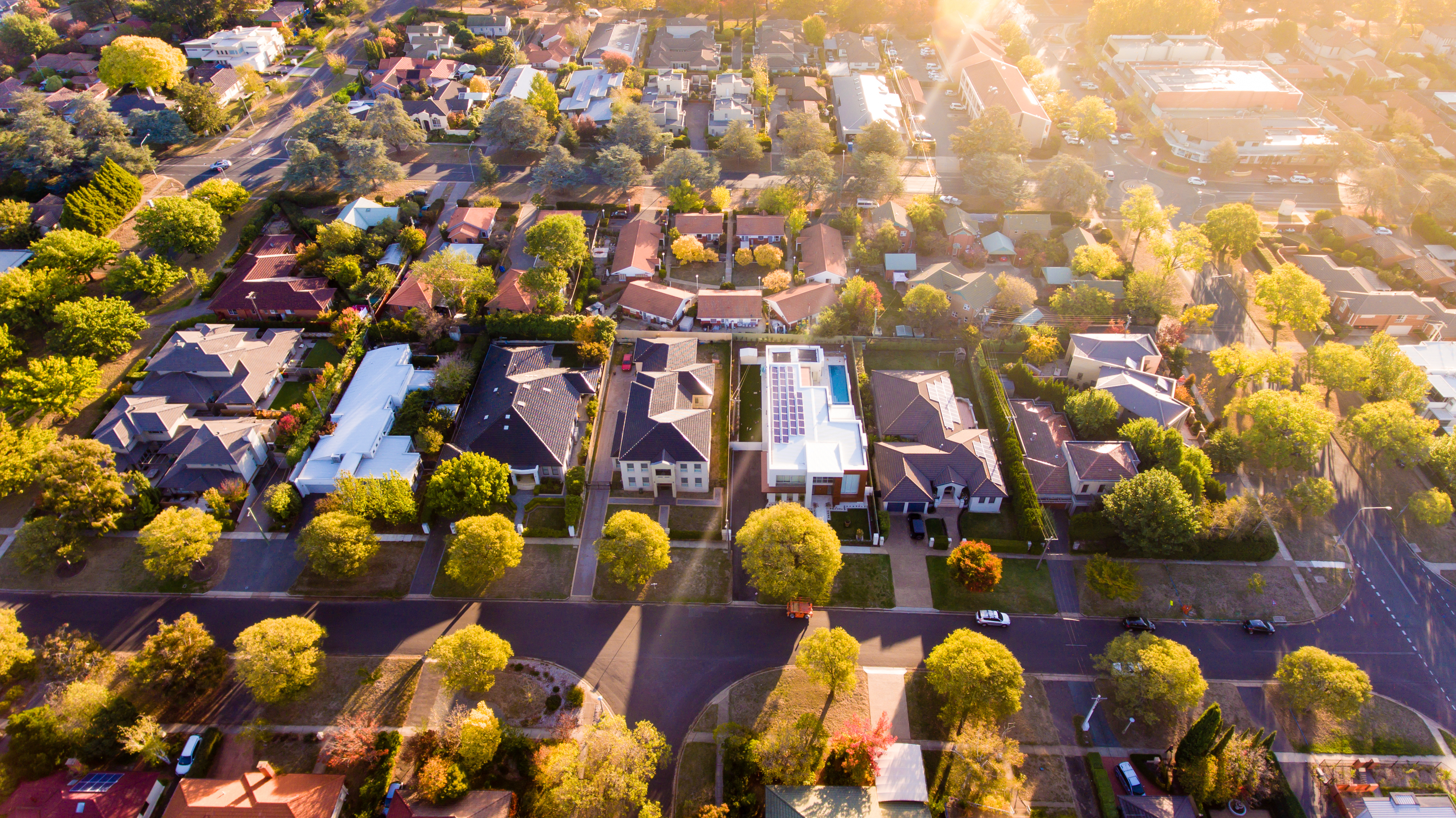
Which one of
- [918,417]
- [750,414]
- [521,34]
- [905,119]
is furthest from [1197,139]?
[521,34]

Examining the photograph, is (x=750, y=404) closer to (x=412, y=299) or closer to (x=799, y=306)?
(x=799, y=306)

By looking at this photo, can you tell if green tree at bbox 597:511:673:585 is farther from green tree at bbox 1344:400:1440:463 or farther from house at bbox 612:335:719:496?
green tree at bbox 1344:400:1440:463

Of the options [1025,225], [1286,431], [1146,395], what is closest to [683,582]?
[1146,395]

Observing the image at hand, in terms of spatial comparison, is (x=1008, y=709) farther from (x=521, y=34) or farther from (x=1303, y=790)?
(x=521, y=34)

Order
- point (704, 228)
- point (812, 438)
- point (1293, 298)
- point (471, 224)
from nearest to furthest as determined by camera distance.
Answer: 1. point (812, 438)
2. point (1293, 298)
3. point (471, 224)
4. point (704, 228)

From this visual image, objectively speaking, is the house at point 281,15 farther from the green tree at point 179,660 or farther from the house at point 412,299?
the green tree at point 179,660

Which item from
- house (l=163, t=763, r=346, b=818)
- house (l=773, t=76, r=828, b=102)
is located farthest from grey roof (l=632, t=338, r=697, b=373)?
house (l=773, t=76, r=828, b=102)

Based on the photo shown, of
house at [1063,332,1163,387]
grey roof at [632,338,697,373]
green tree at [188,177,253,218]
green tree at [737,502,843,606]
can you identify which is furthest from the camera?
green tree at [188,177,253,218]
